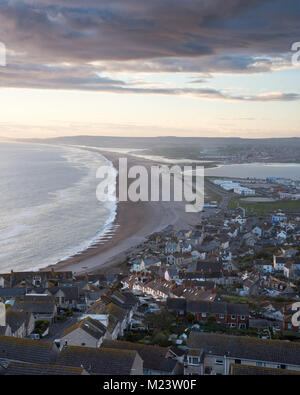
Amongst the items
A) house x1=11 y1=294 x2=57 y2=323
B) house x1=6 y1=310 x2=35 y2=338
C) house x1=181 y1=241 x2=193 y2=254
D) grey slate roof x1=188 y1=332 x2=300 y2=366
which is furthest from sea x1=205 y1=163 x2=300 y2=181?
grey slate roof x1=188 y1=332 x2=300 y2=366

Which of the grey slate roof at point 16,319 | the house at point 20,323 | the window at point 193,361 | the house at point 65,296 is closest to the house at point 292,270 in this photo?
the house at point 65,296

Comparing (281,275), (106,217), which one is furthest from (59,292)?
(106,217)

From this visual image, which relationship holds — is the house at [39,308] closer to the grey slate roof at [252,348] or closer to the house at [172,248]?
the grey slate roof at [252,348]

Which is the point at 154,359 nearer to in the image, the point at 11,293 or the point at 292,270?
the point at 11,293

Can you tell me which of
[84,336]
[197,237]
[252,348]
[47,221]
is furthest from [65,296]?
[47,221]

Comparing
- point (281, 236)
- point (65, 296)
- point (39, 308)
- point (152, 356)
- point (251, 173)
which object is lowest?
point (65, 296)

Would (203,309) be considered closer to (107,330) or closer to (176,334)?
A: (176,334)
